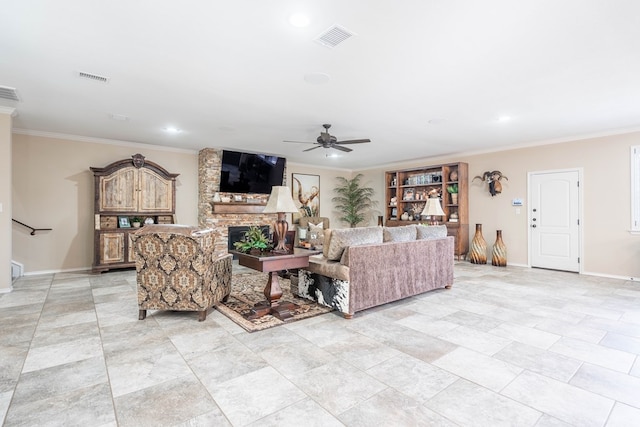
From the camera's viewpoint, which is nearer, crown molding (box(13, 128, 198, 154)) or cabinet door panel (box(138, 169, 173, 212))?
crown molding (box(13, 128, 198, 154))

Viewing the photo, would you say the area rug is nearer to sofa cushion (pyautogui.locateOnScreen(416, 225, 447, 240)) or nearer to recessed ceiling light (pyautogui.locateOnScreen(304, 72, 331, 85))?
sofa cushion (pyautogui.locateOnScreen(416, 225, 447, 240))

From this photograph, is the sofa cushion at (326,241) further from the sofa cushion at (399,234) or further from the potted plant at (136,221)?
the potted plant at (136,221)

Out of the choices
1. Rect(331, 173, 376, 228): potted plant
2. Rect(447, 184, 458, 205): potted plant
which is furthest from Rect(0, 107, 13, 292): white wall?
Rect(447, 184, 458, 205): potted plant

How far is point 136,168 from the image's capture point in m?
6.20

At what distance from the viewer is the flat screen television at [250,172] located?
7.31 meters

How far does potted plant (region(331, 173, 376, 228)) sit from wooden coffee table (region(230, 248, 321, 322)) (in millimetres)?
6280

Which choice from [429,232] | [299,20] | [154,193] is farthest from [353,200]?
[299,20]

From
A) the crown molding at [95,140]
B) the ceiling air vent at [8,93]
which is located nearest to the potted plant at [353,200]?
the crown molding at [95,140]

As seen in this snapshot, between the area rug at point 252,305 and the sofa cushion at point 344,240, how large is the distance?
68 centimetres

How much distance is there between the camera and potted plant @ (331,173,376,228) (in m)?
9.91

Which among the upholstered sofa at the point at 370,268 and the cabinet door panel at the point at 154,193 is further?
the cabinet door panel at the point at 154,193

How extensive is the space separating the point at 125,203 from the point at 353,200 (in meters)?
6.18

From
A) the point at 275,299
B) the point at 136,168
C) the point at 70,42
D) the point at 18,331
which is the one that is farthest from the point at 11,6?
the point at 136,168

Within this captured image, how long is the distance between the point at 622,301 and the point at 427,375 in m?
3.64
